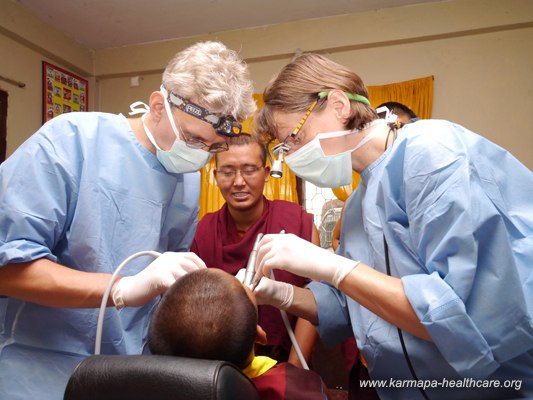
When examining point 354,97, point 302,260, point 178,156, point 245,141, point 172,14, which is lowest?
point 302,260

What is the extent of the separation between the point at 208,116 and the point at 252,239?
851 mm

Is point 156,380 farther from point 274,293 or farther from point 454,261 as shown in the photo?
point 274,293

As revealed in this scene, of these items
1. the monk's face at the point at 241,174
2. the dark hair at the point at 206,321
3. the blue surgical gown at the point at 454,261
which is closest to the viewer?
the dark hair at the point at 206,321

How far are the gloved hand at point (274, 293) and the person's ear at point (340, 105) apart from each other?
0.57 m

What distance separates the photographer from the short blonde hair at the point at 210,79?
125 cm

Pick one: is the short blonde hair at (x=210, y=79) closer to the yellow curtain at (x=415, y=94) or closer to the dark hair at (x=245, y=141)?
the dark hair at (x=245, y=141)

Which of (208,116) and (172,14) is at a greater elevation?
(172,14)

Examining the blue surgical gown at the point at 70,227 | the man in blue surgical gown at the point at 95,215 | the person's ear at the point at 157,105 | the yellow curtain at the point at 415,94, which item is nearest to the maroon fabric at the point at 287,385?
the man in blue surgical gown at the point at 95,215

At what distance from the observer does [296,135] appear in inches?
50.8

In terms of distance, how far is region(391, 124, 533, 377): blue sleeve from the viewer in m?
0.87

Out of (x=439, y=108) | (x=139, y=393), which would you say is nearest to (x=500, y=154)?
(x=139, y=393)

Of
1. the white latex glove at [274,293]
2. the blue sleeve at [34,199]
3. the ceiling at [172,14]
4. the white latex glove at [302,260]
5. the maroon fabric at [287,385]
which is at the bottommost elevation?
the maroon fabric at [287,385]

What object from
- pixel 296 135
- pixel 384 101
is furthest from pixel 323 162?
pixel 384 101

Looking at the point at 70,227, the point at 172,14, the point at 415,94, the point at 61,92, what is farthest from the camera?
the point at 61,92
